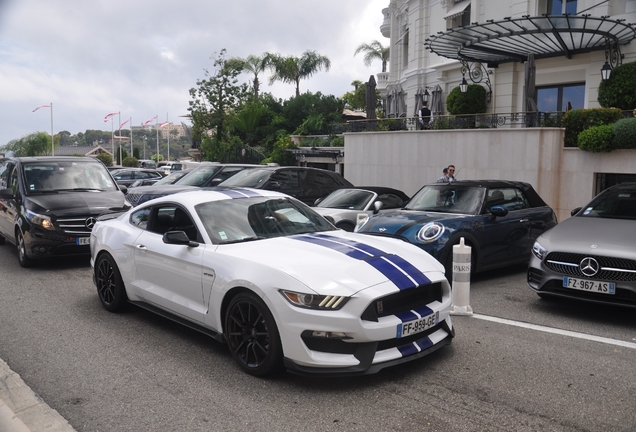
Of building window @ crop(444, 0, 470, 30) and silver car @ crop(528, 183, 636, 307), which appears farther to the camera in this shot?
building window @ crop(444, 0, 470, 30)

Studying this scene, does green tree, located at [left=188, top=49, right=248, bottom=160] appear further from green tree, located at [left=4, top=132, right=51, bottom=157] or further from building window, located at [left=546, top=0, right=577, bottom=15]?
green tree, located at [left=4, top=132, right=51, bottom=157]

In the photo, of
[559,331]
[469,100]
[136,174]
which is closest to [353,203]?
[559,331]

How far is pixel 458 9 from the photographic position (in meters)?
22.3

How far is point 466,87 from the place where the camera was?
67.4ft

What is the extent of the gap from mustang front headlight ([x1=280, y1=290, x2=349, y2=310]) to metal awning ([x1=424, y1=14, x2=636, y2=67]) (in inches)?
536

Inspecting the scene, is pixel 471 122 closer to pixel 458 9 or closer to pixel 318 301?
pixel 458 9

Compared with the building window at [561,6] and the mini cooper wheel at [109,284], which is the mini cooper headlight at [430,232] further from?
the building window at [561,6]

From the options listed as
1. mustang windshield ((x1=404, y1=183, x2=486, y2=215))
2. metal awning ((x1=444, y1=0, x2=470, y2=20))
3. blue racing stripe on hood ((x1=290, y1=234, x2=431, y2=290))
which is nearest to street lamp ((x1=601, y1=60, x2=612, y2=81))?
metal awning ((x1=444, y1=0, x2=470, y2=20))

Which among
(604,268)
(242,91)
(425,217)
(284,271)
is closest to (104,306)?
(284,271)

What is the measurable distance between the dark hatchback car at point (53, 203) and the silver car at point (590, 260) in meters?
6.91

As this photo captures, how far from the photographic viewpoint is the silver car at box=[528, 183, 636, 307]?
6.20 meters

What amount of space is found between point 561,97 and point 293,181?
11209mm

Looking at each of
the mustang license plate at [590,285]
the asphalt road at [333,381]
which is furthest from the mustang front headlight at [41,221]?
the mustang license plate at [590,285]

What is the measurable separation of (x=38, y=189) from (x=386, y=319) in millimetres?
8234
